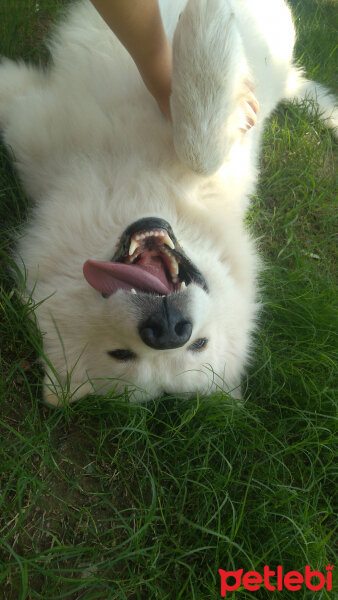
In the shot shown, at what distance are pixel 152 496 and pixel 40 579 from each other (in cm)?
57

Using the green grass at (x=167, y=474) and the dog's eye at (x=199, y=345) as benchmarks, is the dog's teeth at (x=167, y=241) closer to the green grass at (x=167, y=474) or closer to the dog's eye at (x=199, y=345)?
the dog's eye at (x=199, y=345)

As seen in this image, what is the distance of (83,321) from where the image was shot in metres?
1.88

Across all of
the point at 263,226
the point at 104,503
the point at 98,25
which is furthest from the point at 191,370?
the point at 98,25

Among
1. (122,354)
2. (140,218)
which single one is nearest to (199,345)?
(122,354)

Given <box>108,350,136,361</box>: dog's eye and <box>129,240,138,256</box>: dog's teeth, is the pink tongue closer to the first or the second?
<box>129,240,138,256</box>: dog's teeth

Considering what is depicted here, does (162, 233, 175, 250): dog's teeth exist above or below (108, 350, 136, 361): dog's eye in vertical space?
above

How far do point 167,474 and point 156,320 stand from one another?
0.89 metres

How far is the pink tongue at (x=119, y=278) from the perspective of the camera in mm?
1732

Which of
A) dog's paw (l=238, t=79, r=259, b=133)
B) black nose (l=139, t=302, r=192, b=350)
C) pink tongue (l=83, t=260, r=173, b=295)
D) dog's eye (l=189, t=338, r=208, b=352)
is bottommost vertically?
dog's eye (l=189, t=338, r=208, b=352)

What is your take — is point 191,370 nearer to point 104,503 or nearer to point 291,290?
point 104,503

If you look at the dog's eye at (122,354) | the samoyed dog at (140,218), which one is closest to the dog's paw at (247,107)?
the samoyed dog at (140,218)

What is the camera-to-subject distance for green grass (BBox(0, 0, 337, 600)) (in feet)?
6.31

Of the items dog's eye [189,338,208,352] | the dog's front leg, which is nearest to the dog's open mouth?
dog's eye [189,338,208,352]

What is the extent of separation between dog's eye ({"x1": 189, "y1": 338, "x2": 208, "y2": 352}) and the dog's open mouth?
280 millimetres
